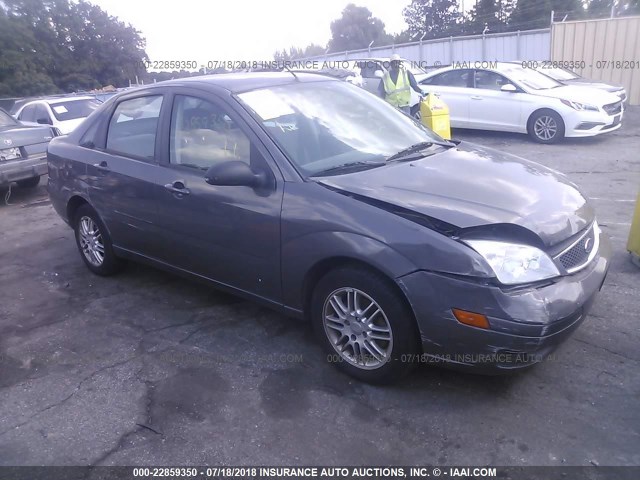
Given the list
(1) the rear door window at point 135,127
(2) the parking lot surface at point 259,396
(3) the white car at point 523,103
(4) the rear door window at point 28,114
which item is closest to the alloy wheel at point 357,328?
(2) the parking lot surface at point 259,396

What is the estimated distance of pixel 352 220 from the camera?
321 centimetres

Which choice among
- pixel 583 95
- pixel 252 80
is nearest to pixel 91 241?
pixel 252 80

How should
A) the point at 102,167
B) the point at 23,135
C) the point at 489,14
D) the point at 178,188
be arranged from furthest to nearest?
the point at 489,14, the point at 23,135, the point at 102,167, the point at 178,188

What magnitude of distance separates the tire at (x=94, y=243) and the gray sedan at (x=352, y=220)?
0.27m

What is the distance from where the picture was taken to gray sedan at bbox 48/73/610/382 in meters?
2.95

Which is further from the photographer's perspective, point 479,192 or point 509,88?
point 509,88

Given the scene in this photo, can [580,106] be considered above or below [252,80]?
below

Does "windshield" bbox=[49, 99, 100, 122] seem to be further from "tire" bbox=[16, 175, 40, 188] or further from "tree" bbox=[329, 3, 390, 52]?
"tree" bbox=[329, 3, 390, 52]

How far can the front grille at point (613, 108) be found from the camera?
10.7 meters

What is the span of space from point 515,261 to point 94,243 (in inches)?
151

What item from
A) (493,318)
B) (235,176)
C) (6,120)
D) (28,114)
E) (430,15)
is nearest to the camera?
(493,318)

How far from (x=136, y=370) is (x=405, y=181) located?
210cm

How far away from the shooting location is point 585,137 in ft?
36.7

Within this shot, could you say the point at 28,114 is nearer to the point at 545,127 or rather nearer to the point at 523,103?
the point at 523,103
